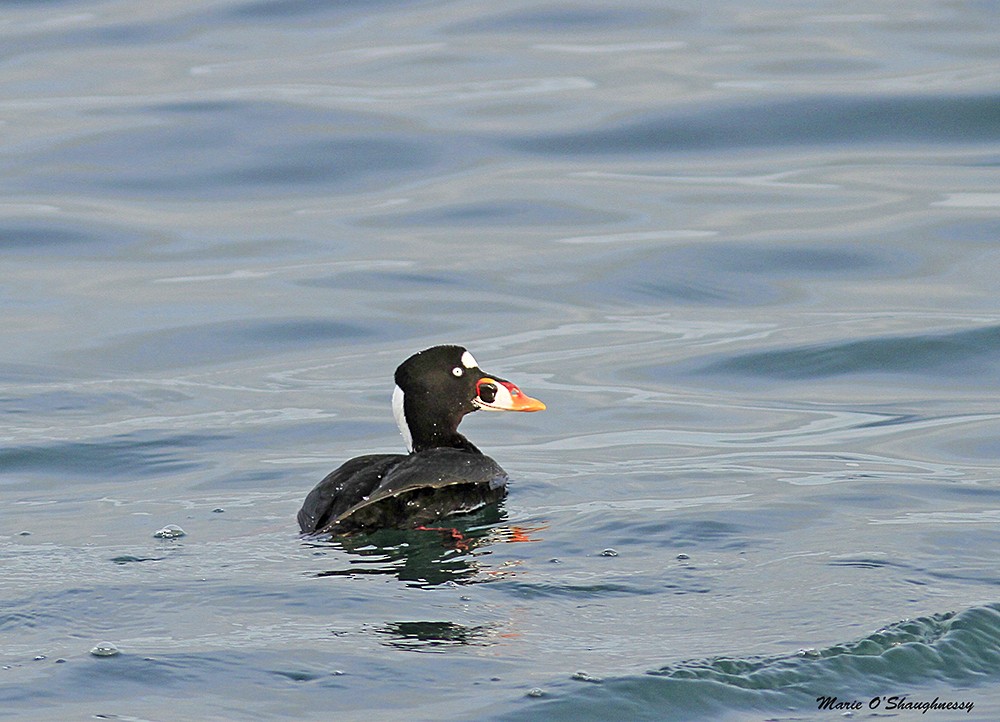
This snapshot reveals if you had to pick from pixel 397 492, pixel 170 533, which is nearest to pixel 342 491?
pixel 397 492

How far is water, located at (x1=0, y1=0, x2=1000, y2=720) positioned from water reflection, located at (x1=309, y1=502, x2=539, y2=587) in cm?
3

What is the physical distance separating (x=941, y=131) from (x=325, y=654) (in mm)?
12586

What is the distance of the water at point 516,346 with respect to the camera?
5605 millimetres

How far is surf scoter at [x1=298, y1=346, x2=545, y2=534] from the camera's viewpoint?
284 inches

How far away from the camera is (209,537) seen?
7.48 meters

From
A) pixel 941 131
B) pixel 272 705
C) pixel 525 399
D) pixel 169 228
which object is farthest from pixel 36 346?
pixel 941 131

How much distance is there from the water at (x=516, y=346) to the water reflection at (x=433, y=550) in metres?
0.03

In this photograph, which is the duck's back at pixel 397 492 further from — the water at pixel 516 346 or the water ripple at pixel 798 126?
the water ripple at pixel 798 126

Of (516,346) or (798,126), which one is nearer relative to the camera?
(516,346)

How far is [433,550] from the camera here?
7.02 meters

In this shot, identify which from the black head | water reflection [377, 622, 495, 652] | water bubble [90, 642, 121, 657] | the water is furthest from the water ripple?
water bubble [90, 642, 121, 657]
